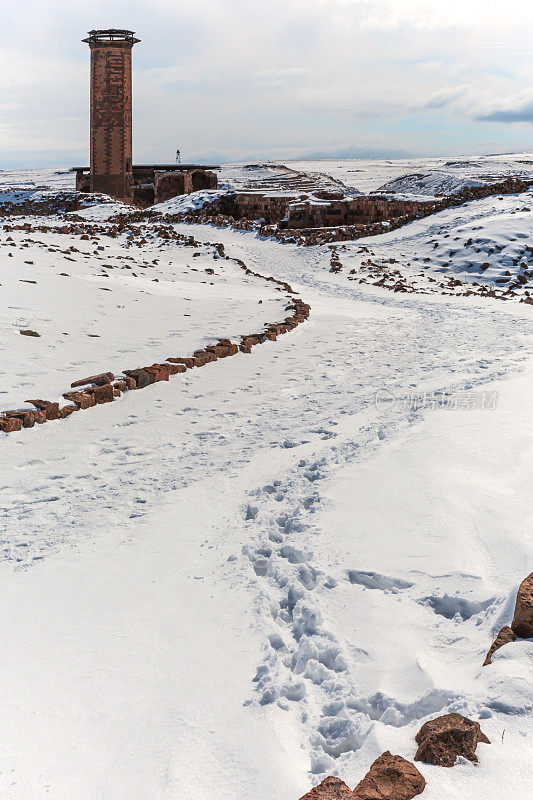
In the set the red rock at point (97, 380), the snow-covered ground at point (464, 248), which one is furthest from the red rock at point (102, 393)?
the snow-covered ground at point (464, 248)

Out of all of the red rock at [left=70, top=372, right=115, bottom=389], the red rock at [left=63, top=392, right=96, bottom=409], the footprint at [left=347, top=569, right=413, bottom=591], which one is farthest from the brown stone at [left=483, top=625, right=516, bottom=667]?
the red rock at [left=70, top=372, right=115, bottom=389]

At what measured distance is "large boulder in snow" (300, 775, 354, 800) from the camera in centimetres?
185

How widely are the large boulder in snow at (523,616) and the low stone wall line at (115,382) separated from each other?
4.20 metres

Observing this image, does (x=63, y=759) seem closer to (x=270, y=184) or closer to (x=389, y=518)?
(x=389, y=518)

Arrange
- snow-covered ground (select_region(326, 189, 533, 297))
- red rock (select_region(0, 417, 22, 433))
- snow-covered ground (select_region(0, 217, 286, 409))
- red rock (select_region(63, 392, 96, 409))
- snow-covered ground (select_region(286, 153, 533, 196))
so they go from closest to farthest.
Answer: red rock (select_region(0, 417, 22, 433)) < red rock (select_region(63, 392, 96, 409)) < snow-covered ground (select_region(0, 217, 286, 409)) < snow-covered ground (select_region(326, 189, 533, 297)) < snow-covered ground (select_region(286, 153, 533, 196))

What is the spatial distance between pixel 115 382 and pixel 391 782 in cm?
522

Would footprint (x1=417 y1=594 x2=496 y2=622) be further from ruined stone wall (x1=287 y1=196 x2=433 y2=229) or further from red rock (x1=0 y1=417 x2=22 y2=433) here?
ruined stone wall (x1=287 y1=196 x2=433 y2=229)

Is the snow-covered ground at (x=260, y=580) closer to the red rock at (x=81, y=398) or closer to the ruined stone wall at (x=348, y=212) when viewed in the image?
the red rock at (x=81, y=398)

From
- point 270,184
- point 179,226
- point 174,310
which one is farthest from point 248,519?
point 270,184

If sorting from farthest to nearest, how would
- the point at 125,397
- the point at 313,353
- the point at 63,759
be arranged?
the point at 313,353 → the point at 125,397 → the point at 63,759

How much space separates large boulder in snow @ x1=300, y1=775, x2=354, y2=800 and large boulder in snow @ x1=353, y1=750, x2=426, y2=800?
3 cm

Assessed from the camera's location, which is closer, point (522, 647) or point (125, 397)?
point (522, 647)

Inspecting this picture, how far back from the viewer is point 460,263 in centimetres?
1862

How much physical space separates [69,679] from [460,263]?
1828 centimetres
